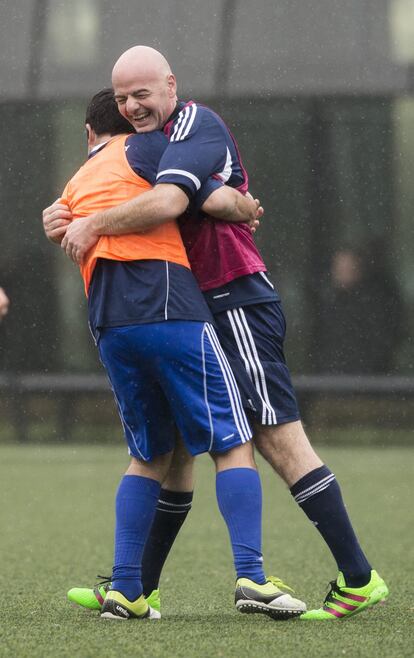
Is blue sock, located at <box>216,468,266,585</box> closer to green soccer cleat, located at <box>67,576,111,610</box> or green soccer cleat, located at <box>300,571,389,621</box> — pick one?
green soccer cleat, located at <box>300,571,389,621</box>

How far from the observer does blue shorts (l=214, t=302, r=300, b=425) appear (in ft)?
12.3

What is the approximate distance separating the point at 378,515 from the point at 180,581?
2239 mm

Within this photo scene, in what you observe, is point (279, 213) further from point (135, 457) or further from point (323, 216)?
point (135, 457)

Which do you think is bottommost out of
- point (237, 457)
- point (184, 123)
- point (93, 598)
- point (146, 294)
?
point (93, 598)

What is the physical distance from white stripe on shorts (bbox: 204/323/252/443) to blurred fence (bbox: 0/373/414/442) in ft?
23.9

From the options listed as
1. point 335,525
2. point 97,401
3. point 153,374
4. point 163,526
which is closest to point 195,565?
point 163,526

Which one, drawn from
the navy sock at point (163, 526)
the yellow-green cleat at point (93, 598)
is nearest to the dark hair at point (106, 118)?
the navy sock at point (163, 526)

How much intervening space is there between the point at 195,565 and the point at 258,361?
169 centimetres

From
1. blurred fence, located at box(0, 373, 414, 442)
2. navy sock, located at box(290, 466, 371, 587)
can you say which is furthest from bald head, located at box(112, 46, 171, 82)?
blurred fence, located at box(0, 373, 414, 442)

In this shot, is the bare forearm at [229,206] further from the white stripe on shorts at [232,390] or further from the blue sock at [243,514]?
the blue sock at [243,514]

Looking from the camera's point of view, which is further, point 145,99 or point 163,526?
point 163,526

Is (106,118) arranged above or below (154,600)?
above

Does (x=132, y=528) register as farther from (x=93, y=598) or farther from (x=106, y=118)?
(x=106, y=118)

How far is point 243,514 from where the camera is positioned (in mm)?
3666
